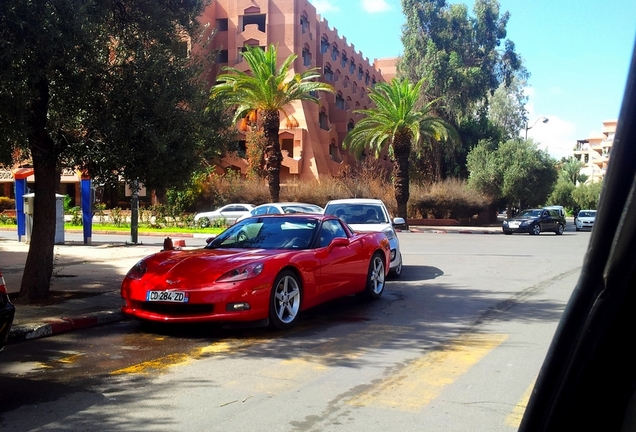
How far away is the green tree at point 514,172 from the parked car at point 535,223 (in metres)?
12.8

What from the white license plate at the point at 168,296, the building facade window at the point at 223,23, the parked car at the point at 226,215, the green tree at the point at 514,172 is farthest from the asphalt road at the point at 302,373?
the building facade window at the point at 223,23

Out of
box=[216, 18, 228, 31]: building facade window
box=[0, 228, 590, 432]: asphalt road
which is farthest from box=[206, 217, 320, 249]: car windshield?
box=[216, 18, 228, 31]: building facade window

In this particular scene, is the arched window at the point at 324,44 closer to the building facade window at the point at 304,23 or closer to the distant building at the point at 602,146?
the building facade window at the point at 304,23

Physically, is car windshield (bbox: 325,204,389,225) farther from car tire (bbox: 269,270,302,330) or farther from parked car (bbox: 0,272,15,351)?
parked car (bbox: 0,272,15,351)

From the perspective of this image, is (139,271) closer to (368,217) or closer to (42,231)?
(42,231)

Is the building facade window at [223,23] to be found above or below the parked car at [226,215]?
above

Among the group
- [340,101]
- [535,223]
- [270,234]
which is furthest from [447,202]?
[270,234]

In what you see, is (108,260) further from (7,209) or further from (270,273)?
(7,209)

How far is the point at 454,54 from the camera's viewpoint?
50500 millimetres

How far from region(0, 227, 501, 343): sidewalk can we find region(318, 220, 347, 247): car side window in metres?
3.00

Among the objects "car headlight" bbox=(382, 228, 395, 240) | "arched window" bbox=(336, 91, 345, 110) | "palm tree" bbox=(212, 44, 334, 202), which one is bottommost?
"car headlight" bbox=(382, 228, 395, 240)

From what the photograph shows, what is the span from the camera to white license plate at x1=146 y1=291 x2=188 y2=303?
24.3 feet

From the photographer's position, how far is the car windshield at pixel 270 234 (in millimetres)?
8906

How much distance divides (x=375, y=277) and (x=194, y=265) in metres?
3.56
